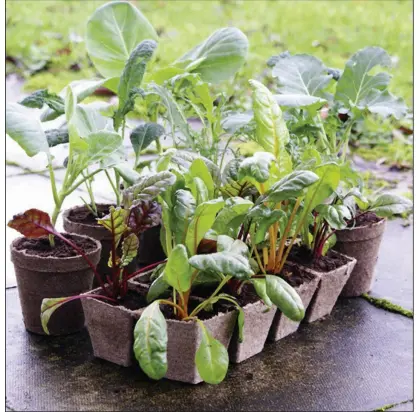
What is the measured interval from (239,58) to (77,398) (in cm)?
132

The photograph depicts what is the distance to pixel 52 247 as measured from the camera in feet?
7.85

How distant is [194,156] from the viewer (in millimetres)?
2289

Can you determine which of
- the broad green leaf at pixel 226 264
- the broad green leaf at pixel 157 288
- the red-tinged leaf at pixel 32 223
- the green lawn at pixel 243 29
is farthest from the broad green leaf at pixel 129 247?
the green lawn at pixel 243 29

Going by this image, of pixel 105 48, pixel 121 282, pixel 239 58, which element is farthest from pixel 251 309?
pixel 105 48

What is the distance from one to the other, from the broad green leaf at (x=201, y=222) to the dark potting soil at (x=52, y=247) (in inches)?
16.1

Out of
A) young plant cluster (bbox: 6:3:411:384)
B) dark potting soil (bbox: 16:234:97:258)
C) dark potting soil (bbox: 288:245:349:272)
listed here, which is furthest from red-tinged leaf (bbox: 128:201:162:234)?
dark potting soil (bbox: 288:245:349:272)

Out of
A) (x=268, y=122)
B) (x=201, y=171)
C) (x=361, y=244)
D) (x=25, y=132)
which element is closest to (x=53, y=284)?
(x=25, y=132)

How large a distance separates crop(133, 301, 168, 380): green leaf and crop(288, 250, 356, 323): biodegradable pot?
0.73 m

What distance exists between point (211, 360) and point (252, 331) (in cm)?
30

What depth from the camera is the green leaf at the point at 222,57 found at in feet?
8.93

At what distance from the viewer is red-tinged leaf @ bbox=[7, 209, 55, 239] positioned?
2.15 meters

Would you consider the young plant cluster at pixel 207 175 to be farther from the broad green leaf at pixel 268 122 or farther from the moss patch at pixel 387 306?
the moss patch at pixel 387 306

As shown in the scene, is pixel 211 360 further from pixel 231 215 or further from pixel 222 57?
pixel 222 57

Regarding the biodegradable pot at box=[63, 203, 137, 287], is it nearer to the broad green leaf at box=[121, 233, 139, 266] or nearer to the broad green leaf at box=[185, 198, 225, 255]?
the broad green leaf at box=[121, 233, 139, 266]
